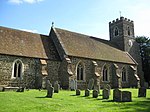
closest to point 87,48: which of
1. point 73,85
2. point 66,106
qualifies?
point 73,85

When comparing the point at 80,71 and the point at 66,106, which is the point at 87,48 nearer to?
the point at 80,71

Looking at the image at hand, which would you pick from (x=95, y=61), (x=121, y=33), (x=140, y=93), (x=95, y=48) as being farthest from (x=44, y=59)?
(x=121, y=33)

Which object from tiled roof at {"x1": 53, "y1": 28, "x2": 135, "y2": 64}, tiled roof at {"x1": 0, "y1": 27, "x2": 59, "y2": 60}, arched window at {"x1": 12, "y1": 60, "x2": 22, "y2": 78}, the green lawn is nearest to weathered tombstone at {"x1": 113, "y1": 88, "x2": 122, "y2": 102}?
the green lawn

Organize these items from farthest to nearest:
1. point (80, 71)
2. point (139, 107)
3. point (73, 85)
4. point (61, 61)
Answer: point (80, 71)
point (61, 61)
point (73, 85)
point (139, 107)

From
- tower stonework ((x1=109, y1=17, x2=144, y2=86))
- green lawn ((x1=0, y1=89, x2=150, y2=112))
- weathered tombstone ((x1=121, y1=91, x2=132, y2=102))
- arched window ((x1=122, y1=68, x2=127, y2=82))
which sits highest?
tower stonework ((x1=109, y1=17, x2=144, y2=86))

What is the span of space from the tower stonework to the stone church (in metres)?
1.48

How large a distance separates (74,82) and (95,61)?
251 inches

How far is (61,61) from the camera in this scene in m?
25.8

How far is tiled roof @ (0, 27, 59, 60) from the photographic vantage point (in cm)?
2262

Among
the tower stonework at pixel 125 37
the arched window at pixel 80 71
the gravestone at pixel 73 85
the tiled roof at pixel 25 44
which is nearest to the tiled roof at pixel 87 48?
the arched window at pixel 80 71

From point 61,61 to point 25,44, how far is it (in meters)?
5.27

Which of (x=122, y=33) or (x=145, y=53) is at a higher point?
(x=122, y=33)

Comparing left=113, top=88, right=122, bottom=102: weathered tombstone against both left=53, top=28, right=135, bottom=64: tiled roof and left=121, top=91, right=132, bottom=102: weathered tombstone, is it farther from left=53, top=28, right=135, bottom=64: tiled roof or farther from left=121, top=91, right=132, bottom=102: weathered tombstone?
left=53, top=28, right=135, bottom=64: tiled roof

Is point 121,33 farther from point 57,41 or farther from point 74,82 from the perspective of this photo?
point 74,82
